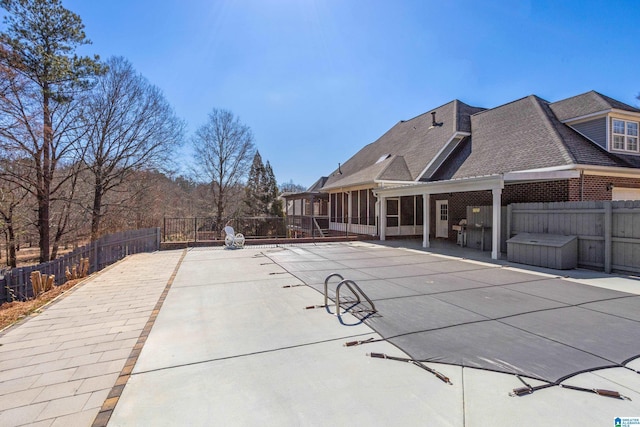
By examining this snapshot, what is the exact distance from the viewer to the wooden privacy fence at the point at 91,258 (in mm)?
7348

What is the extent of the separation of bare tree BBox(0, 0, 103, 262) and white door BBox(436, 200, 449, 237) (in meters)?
18.7

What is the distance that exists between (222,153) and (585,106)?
28.0 m

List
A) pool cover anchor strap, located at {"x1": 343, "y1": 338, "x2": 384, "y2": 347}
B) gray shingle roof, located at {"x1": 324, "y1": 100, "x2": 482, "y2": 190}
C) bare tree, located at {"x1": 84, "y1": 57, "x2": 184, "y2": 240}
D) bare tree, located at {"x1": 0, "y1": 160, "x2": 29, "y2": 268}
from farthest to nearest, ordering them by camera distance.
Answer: bare tree, located at {"x1": 84, "y1": 57, "x2": 184, "y2": 240} < gray shingle roof, located at {"x1": 324, "y1": 100, "x2": 482, "y2": 190} < bare tree, located at {"x1": 0, "y1": 160, "x2": 29, "y2": 268} < pool cover anchor strap, located at {"x1": 343, "y1": 338, "x2": 384, "y2": 347}

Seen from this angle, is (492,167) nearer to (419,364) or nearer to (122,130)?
(419,364)

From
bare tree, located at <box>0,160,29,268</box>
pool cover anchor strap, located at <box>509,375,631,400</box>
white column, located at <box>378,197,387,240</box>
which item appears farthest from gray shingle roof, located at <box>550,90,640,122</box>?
bare tree, located at <box>0,160,29,268</box>

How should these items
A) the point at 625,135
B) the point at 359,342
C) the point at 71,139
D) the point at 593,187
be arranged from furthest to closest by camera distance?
the point at 71,139 < the point at 625,135 < the point at 593,187 < the point at 359,342

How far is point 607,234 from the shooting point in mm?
7699

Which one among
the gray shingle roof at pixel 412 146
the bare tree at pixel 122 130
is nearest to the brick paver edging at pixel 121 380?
the gray shingle roof at pixel 412 146

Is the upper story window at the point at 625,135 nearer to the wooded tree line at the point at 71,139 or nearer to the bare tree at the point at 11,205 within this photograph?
the wooded tree line at the point at 71,139

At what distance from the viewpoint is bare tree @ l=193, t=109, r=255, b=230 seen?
102 ft

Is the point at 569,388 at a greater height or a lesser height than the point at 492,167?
lesser

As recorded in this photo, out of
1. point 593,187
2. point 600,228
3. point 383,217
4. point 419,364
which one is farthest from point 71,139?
point 593,187

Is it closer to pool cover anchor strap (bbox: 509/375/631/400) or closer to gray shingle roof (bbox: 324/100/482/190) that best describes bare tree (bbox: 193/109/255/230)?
gray shingle roof (bbox: 324/100/482/190)

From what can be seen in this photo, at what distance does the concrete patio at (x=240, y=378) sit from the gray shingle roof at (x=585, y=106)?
12.0 m
